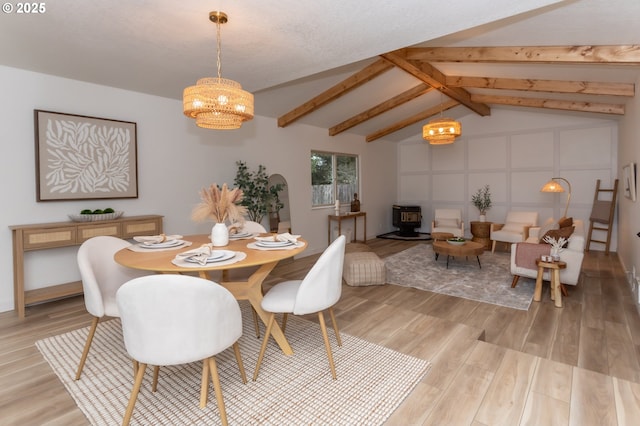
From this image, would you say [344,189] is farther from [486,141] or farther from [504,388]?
[504,388]

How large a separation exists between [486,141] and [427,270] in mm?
4401

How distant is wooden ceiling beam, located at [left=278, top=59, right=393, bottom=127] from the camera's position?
444 centimetres

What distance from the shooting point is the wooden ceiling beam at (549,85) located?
4.04 metres

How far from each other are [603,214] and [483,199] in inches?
86.0

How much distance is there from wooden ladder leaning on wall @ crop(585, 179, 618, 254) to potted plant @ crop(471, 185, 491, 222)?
1.88m

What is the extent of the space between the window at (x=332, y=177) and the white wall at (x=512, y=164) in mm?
2088

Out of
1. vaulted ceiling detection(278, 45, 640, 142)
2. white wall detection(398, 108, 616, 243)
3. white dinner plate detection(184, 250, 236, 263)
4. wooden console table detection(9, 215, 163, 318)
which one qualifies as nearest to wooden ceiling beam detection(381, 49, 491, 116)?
vaulted ceiling detection(278, 45, 640, 142)

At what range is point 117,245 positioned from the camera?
2.62 meters

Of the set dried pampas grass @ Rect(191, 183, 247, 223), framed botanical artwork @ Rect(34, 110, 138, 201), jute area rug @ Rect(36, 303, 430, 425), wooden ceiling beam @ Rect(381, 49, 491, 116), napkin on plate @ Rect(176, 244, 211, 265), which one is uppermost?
wooden ceiling beam @ Rect(381, 49, 491, 116)

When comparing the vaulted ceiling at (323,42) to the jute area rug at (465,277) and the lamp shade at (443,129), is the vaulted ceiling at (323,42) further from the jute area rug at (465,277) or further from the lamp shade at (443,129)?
the jute area rug at (465,277)

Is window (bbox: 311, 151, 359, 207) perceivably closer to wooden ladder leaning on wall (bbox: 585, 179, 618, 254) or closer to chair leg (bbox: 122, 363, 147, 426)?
wooden ladder leaning on wall (bbox: 585, 179, 618, 254)

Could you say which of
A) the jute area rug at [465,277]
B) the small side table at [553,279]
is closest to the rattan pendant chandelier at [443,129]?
the jute area rug at [465,277]

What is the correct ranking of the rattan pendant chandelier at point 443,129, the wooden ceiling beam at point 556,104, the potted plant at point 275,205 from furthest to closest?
the potted plant at point 275,205, the wooden ceiling beam at point 556,104, the rattan pendant chandelier at point 443,129

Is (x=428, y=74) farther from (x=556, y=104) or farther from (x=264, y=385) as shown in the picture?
(x=264, y=385)
